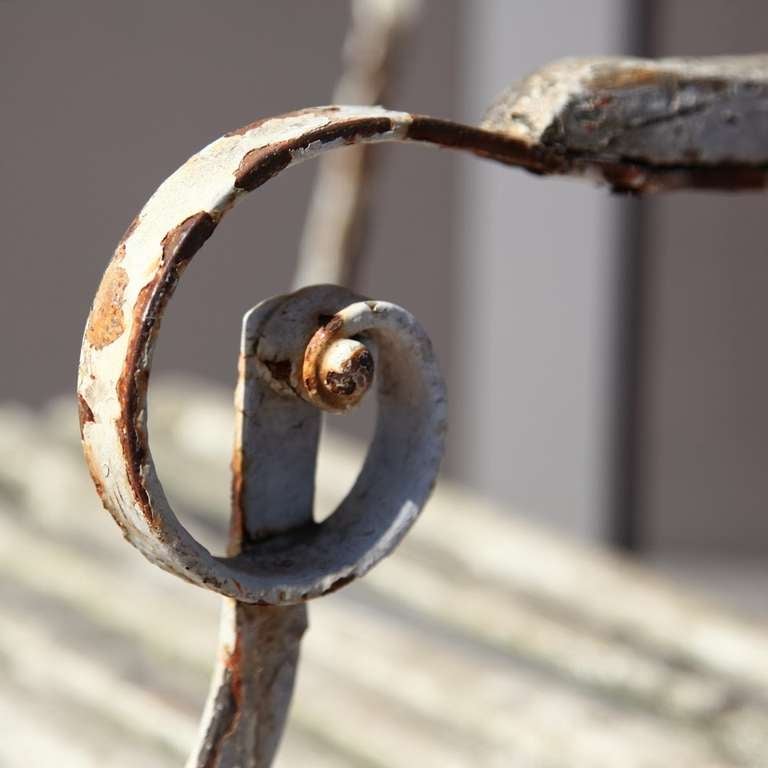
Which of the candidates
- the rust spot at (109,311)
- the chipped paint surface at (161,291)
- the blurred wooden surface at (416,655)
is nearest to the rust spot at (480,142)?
the chipped paint surface at (161,291)

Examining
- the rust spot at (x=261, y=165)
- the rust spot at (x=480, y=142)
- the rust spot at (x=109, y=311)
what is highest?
the rust spot at (x=480, y=142)

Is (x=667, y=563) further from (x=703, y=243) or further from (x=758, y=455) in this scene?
(x=703, y=243)

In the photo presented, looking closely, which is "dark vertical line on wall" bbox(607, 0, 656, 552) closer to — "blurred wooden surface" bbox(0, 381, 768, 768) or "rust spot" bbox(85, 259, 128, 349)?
"blurred wooden surface" bbox(0, 381, 768, 768)

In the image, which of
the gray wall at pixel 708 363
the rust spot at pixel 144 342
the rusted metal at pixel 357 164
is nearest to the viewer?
the rust spot at pixel 144 342

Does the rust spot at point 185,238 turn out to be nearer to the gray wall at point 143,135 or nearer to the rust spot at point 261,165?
the rust spot at point 261,165

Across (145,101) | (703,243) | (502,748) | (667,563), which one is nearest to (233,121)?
(145,101)

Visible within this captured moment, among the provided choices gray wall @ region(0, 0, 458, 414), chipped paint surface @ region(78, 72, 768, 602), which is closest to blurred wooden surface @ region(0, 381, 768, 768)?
chipped paint surface @ region(78, 72, 768, 602)

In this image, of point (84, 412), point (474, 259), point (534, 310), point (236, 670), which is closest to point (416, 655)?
point (236, 670)
